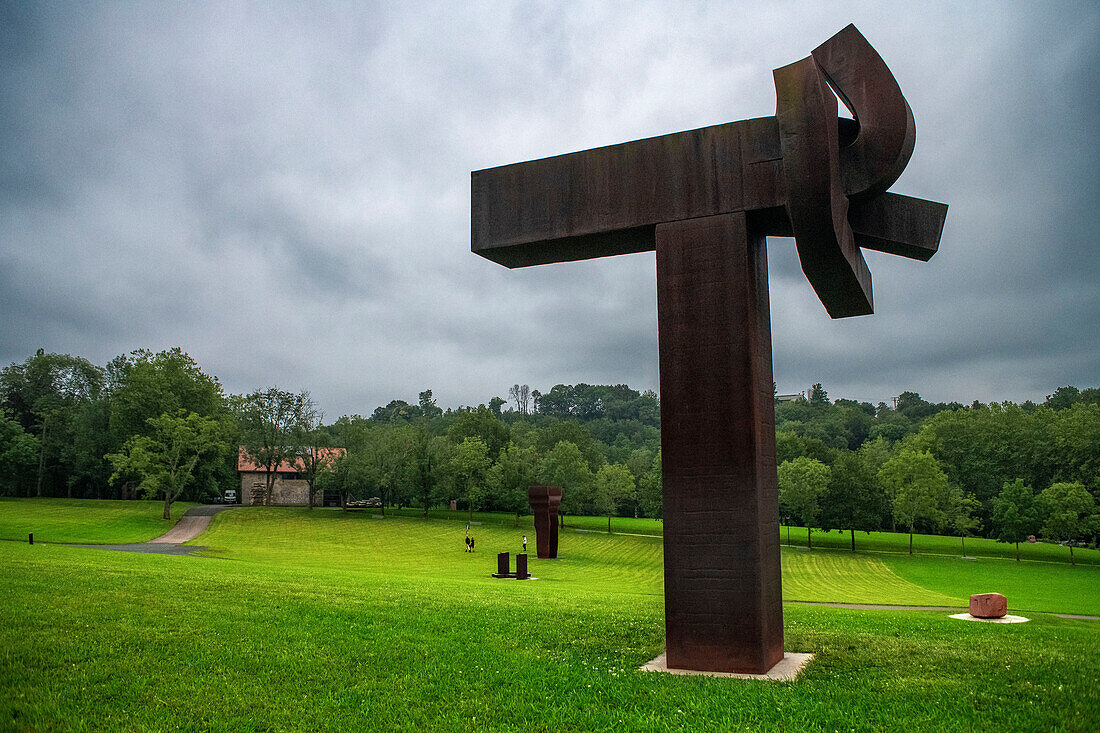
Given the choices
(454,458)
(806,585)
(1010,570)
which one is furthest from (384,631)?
(454,458)

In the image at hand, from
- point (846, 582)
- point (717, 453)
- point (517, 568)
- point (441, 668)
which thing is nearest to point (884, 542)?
point (846, 582)

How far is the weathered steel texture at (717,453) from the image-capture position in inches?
300

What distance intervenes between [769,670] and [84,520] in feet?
170

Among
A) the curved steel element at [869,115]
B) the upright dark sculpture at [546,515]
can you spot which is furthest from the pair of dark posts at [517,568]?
the curved steel element at [869,115]

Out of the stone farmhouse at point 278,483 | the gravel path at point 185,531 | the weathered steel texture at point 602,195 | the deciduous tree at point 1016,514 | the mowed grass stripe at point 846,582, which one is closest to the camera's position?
the weathered steel texture at point 602,195

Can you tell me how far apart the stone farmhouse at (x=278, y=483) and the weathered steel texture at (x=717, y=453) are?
207 feet

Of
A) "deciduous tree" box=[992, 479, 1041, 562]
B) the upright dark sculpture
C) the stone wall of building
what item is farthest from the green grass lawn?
"deciduous tree" box=[992, 479, 1041, 562]

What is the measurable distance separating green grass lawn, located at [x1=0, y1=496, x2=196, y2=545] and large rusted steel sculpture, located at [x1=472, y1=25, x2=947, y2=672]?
38.0 m

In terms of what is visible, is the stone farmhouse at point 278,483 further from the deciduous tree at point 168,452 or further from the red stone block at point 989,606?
the red stone block at point 989,606

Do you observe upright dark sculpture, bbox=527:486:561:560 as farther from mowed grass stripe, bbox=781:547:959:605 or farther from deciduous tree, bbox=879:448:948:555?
deciduous tree, bbox=879:448:948:555

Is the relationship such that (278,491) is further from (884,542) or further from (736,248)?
(736,248)

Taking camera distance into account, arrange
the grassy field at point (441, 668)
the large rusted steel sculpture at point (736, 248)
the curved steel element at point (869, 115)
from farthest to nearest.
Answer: the curved steel element at point (869, 115), the large rusted steel sculpture at point (736, 248), the grassy field at point (441, 668)

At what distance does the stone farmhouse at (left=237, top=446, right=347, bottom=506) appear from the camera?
70.4 metres

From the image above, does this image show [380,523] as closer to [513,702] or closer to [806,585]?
[806,585]
